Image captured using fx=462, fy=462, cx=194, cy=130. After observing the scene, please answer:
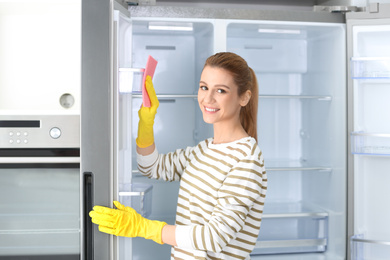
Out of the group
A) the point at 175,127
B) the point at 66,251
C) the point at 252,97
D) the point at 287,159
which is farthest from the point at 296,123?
the point at 66,251

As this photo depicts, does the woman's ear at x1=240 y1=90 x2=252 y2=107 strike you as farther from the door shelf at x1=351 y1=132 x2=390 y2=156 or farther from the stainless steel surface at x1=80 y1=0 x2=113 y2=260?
the door shelf at x1=351 y1=132 x2=390 y2=156

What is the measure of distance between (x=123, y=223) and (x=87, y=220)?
0.13m

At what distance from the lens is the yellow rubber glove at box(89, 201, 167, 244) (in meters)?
1.48

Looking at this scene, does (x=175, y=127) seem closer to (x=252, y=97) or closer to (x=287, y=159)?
(x=287, y=159)

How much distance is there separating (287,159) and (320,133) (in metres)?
0.28

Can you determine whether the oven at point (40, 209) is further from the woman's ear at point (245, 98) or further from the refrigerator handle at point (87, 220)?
the woman's ear at point (245, 98)

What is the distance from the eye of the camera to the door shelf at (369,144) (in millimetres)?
2268

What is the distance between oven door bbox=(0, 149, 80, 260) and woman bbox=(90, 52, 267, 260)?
1.10 feet

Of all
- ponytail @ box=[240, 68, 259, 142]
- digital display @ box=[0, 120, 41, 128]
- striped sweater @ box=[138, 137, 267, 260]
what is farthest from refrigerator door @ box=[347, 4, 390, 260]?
digital display @ box=[0, 120, 41, 128]

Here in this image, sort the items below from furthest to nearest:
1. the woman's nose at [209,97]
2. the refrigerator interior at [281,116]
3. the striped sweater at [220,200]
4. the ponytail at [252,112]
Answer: the refrigerator interior at [281,116]
the ponytail at [252,112]
the woman's nose at [209,97]
the striped sweater at [220,200]

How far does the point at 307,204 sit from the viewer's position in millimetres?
2670

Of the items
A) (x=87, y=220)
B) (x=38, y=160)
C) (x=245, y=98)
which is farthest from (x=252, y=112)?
(x=38, y=160)

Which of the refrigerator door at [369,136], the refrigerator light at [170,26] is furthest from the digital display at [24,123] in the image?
the refrigerator door at [369,136]

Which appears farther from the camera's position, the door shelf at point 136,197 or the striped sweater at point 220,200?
the door shelf at point 136,197
